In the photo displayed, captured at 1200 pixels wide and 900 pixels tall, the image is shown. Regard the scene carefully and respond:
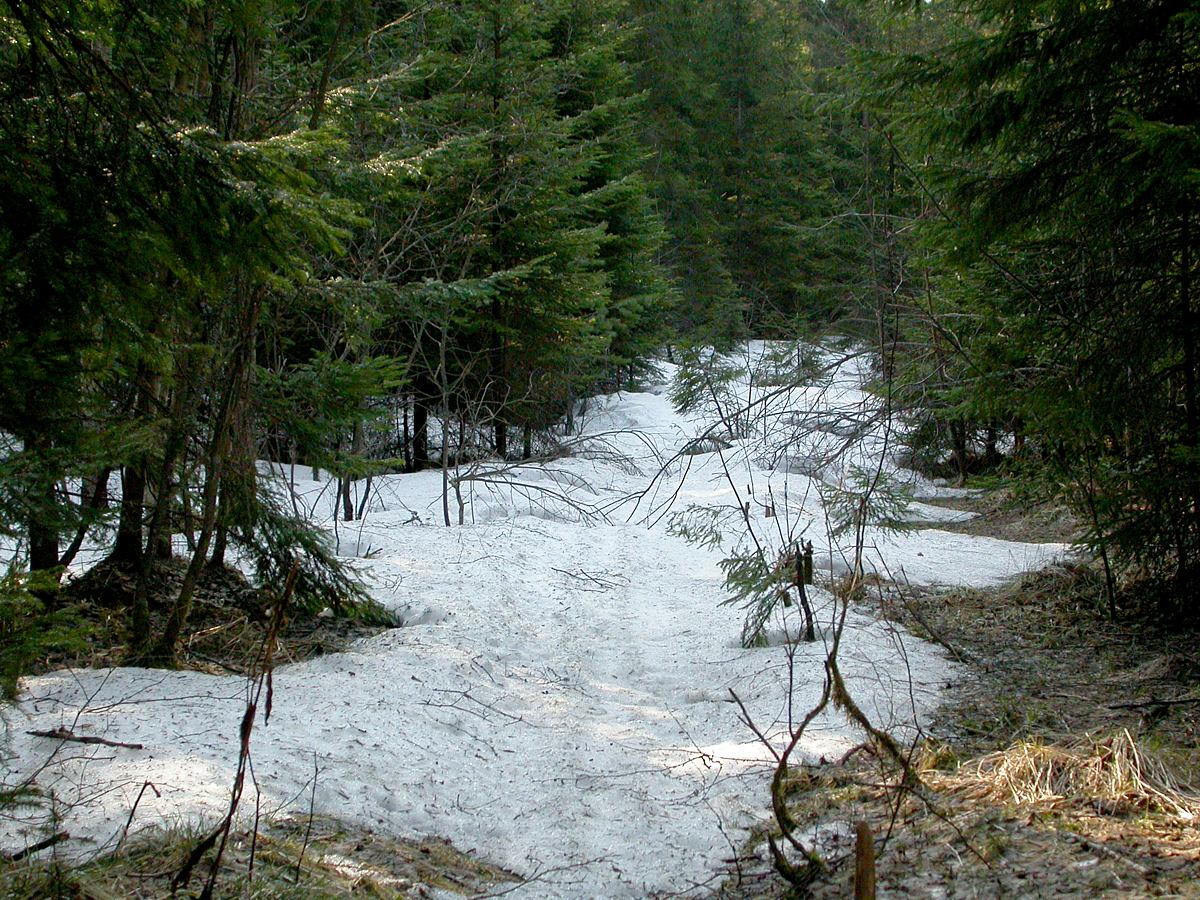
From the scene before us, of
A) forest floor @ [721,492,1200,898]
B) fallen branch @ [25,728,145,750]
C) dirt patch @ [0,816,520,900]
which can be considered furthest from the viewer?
fallen branch @ [25,728,145,750]

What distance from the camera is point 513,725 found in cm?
497

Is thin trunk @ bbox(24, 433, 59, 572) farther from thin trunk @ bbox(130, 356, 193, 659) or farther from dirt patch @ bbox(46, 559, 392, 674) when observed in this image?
dirt patch @ bbox(46, 559, 392, 674)

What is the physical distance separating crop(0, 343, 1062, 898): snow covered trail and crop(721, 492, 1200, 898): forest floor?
1.12 ft

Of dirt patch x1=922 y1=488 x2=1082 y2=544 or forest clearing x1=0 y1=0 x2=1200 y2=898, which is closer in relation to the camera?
forest clearing x1=0 y1=0 x2=1200 y2=898

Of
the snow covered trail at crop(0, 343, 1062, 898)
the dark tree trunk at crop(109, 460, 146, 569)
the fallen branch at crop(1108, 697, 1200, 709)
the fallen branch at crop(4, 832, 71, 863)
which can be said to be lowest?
the snow covered trail at crop(0, 343, 1062, 898)

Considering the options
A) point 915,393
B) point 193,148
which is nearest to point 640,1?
point 915,393

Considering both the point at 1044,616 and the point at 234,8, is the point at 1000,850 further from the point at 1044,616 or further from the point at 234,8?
the point at 234,8

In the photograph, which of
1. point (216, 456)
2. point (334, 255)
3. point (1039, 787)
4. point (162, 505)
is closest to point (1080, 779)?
point (1039, 787)

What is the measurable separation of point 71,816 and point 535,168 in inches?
461

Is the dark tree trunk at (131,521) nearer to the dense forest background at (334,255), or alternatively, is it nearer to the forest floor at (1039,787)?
the dense forest background at (334,255)

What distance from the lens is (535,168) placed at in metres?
13.3

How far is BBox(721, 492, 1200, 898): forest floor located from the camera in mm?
2818

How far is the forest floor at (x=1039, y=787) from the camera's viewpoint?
282cm

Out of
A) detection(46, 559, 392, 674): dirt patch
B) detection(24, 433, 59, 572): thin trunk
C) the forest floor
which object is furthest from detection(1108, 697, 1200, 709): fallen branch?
detection(24, 433, 59, 572): thin trunk
